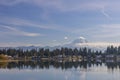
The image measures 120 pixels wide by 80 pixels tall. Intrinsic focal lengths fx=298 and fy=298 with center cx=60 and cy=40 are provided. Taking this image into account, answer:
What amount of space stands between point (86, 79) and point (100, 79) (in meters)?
2.32

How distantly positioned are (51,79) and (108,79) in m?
9.27

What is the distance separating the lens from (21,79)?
48531mm

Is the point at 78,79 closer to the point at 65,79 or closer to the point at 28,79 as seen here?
the point at 65,79

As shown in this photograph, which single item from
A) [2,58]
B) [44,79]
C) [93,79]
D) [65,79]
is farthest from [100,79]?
[2,58]

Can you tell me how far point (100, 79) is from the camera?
4794 centimetres

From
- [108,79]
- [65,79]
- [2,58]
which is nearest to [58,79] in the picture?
[65,79]

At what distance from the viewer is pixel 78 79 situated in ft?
160

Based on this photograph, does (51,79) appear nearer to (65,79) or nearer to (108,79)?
(65,79)

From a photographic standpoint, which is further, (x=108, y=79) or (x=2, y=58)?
(x=2, y=58)

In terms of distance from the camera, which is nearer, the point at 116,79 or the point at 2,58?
the point at 116,79

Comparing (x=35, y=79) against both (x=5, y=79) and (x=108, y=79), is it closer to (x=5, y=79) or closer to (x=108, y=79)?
(x=5, y=79)

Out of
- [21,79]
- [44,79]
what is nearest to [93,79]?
[44,79]

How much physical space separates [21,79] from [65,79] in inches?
283

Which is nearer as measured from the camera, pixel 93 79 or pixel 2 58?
pixel 93 79
